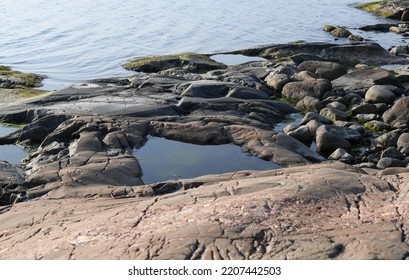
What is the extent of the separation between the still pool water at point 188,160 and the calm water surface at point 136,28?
14020 millimetres

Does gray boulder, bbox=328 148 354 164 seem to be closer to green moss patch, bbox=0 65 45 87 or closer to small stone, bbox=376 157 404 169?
small stone, bbox=376 157 404 169

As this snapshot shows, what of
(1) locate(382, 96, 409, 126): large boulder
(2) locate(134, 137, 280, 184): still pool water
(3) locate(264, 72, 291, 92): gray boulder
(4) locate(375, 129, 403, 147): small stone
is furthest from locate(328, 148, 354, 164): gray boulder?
(3) locate(264, 72, 291, 92): gray boulder

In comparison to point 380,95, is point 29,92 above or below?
above

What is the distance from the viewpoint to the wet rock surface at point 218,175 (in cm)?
888

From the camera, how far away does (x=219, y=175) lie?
46.3 feet

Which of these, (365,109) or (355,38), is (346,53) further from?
(365,109)

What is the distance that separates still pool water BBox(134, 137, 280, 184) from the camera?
16703 mm

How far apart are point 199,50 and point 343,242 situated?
32.2 m

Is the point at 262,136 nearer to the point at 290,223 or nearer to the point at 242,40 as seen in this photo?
the point at 290,223

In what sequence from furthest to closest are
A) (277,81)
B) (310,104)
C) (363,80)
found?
1. (277,81)
2. (363,80)
3. (310,104)

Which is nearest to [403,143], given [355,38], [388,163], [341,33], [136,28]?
[388,163]

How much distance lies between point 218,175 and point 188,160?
3.59 meters

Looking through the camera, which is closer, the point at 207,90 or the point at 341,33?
the point at 207,90

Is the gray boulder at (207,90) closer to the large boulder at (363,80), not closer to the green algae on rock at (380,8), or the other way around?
the large boulder at (363,80)
